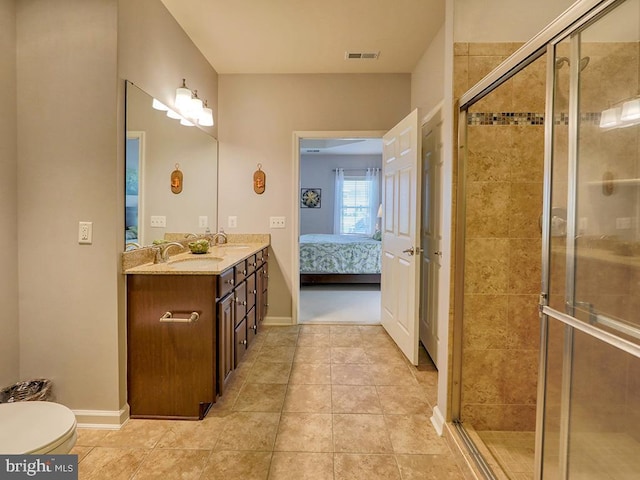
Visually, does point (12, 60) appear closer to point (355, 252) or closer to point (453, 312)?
point (453, 312)

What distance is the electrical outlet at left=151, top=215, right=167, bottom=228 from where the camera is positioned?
2.39m

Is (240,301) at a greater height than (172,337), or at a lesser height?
greater

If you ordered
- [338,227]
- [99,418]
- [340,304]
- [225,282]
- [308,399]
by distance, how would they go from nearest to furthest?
[99,418]
[225,282]
[308,399]
[340,304]
[338,227]

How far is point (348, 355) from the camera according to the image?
9.75 ft

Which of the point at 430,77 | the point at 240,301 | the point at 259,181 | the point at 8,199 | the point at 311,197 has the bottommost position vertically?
the point at 240,301

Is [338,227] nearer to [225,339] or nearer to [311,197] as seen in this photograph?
[311,197]

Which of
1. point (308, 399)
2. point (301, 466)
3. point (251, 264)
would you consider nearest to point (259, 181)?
point (251, 264)

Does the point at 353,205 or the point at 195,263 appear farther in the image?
the point at 353,205

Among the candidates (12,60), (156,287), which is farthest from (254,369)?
(12,60)

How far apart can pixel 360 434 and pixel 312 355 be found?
3.58 feet

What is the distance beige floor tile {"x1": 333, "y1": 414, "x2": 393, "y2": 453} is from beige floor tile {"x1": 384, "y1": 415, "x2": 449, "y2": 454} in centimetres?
4

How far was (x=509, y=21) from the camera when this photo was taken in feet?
5.94

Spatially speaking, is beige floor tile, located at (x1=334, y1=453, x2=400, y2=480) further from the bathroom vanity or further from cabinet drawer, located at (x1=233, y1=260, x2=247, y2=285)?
cabinet drawer, located at (x1=233, y1=260, x2=247, y2=285)

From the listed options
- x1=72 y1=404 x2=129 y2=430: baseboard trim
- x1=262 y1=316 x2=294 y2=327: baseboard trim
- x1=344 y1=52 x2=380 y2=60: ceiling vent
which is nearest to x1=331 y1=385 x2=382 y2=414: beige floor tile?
x1=72 y1=404 x2=129 y2=430: baseboard trim
